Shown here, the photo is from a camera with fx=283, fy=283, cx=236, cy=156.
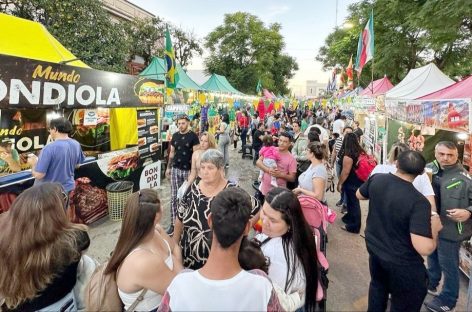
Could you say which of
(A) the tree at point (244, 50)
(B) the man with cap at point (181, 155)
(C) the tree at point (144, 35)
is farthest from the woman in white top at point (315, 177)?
(A) the tree at point (244, 50)

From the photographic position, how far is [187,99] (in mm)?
11984

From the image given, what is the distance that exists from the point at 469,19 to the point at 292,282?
11.9 metres

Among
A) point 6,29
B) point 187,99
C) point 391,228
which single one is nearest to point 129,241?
point 391,228

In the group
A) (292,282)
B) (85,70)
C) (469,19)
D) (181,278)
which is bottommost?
(292,282)

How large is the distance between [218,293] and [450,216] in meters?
2.71

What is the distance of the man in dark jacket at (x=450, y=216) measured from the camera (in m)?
2.83

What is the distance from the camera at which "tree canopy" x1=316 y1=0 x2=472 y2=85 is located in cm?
898

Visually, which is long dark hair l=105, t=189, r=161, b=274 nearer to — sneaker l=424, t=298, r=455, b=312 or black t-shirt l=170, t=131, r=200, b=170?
black t-shirt l=170, t=131, r=200, b=170

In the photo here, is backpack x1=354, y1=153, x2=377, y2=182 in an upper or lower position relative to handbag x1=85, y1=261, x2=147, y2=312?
upper

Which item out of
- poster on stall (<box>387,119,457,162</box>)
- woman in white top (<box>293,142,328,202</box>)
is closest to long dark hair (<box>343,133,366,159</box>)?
woman in white top (<box>293,142,328,202</box>)

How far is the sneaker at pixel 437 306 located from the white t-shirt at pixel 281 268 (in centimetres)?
219

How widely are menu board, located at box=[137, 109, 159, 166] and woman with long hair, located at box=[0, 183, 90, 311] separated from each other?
4.69m

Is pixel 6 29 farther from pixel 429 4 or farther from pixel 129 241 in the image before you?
pixel 429 4

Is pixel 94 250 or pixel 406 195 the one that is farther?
pixel 94 250
